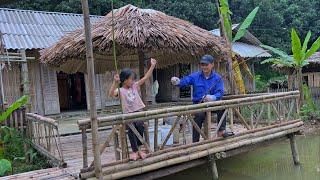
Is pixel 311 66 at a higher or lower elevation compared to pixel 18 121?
higher

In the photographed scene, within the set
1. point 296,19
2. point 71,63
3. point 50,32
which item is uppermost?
point 296,19

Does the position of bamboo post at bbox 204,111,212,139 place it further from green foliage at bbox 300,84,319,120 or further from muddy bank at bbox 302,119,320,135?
green foliage at bbox 300,84,319,120

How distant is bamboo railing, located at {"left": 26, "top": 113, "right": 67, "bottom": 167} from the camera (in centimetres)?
553

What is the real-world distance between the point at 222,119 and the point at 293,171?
2406mm

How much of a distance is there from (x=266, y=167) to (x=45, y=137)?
4.37 metres

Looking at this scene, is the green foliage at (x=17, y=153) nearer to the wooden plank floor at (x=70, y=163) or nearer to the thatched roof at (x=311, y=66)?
the wooden plank floor at (x=70, y=163)

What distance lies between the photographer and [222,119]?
6023 millimetres

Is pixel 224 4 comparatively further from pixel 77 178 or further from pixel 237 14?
pixel 237 14

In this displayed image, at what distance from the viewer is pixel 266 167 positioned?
25.4 ft

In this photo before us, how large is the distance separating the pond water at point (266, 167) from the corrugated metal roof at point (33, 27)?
21.2ft

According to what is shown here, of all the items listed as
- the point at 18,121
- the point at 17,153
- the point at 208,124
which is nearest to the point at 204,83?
the point at 208,124

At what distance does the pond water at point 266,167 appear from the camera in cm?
707

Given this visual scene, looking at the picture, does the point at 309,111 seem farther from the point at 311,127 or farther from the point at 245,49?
the point at 245,49

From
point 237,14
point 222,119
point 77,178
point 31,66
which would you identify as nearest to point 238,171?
point 222,119
